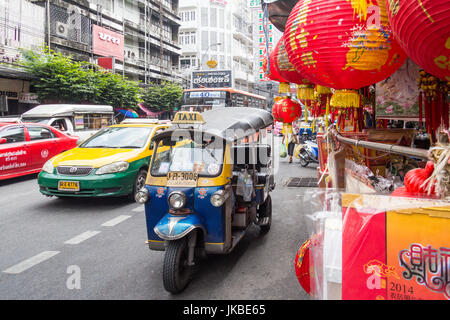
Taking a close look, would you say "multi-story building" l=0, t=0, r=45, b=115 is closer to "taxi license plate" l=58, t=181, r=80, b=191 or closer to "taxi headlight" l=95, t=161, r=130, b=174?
"taxi license plate" l=58, t=181, r=80, b=191

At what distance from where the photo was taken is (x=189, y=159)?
151 inches

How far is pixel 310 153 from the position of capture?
11.5m

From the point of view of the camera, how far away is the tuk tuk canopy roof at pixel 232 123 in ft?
12.4

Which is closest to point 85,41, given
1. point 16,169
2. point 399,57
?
point 16,169

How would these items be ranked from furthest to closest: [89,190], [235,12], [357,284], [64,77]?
[235,12], [64,77], [89,190], [357,284]

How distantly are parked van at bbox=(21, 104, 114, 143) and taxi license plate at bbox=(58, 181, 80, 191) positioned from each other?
4.67 metres

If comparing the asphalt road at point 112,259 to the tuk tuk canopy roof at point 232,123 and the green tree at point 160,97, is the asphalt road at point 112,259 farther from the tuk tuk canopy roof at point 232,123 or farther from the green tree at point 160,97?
the green tree at point 160,97

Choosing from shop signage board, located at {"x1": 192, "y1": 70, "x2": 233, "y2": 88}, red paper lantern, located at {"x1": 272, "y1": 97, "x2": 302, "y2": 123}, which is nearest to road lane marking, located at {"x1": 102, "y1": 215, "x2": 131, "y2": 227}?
red paper lantern, located at {"x1": 272, "y1": 97, "x2": 302, "y2": 123}

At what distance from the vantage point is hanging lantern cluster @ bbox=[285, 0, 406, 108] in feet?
6.18

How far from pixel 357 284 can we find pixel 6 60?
61.3ft

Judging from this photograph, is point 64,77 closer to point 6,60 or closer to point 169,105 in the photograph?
point 6,60

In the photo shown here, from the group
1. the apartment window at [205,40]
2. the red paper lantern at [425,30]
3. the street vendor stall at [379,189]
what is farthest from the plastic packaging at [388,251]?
the apartment window at [205,40]

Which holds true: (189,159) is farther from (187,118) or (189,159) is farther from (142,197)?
(142,197)

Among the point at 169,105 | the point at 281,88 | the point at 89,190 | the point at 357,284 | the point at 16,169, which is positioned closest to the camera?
the point at 357,284
